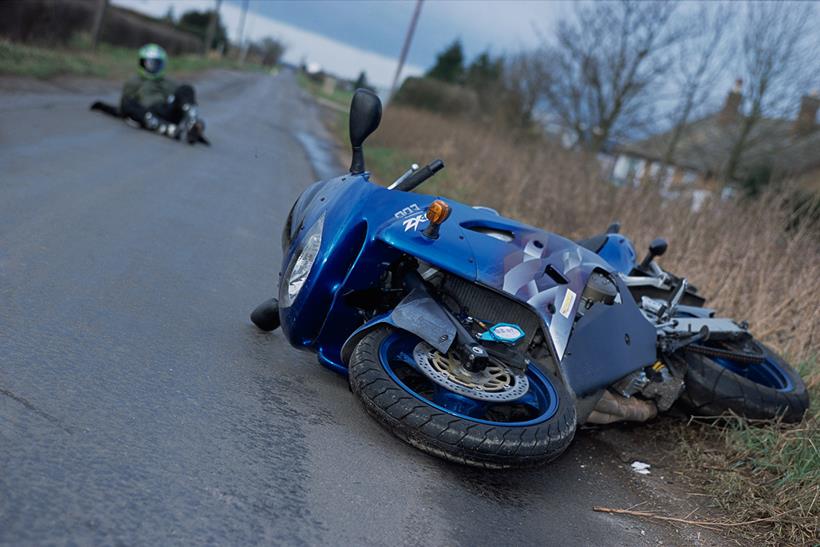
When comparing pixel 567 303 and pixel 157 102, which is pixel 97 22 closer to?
pixel 157 102

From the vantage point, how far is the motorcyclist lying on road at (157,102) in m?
15.7

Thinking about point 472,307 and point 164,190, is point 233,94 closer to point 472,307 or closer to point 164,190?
point 164,190

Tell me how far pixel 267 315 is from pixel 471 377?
70.3 inches

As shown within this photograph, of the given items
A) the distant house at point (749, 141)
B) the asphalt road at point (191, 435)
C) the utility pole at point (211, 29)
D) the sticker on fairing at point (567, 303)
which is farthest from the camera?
the utility pole at point (211, 29)

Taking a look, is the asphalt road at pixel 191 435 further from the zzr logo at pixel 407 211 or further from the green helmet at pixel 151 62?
the green helmet at pixel 151 62

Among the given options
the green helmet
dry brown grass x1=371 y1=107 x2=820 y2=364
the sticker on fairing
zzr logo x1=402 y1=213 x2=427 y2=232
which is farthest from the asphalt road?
the green helmet

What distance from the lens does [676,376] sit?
5473mm

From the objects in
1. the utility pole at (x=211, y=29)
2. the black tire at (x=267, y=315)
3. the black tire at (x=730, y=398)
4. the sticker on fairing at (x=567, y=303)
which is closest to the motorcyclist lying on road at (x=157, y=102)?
the black tire at (x=267, y=315)

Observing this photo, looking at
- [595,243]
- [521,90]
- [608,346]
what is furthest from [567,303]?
[521,90]

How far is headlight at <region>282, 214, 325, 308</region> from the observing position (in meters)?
4.53

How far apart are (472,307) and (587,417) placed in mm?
891

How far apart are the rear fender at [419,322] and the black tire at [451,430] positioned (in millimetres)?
215

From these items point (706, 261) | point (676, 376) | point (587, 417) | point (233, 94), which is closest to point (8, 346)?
point (587, 417)

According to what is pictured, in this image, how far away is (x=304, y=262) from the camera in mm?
4574
